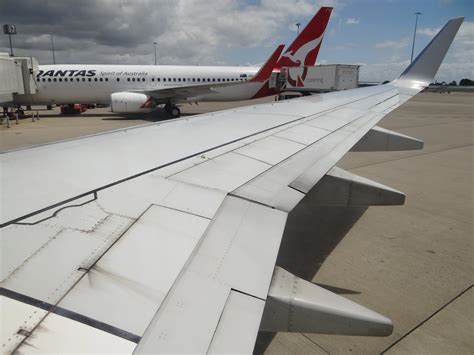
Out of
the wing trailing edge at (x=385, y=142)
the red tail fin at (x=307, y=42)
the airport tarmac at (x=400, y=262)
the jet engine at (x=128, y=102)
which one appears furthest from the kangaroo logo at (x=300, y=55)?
the wing trailing edge at (x=385, y=142)

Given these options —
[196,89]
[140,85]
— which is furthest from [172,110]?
[140,85]

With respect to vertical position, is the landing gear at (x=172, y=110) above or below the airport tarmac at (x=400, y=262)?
above

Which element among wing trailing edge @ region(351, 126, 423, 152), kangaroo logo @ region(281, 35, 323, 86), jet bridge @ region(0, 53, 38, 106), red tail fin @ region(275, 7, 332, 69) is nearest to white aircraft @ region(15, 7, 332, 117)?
jet bridge @ region(0, 53, 38, 106)

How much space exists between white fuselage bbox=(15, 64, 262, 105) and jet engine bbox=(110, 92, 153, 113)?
1837 millimetres

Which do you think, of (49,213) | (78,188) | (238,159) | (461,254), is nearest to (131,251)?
(49,213)

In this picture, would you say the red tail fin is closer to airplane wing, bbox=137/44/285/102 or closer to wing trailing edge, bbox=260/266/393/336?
airplane wing, bbox=137/44/285/102

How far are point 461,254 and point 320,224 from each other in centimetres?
179

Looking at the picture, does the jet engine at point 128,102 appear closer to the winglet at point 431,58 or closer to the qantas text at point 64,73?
the qantas text at point 64,73

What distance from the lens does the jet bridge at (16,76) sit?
45.7ft

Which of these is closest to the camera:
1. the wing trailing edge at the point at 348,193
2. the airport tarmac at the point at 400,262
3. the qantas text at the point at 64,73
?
the airport tarmac at the point at 400,262

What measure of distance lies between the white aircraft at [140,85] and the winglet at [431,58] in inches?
380

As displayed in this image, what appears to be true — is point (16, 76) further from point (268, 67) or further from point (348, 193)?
point (348, 193)

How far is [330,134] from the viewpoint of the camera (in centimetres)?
358

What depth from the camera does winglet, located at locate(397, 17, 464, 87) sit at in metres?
6.17
